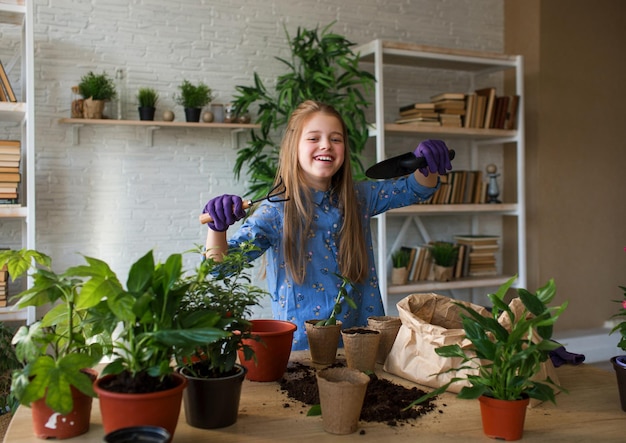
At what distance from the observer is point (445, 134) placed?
Result: 4613mm

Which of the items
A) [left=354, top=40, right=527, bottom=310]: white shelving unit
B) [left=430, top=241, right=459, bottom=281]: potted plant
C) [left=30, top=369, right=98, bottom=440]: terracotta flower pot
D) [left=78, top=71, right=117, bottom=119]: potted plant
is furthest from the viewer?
[left=430, top=241, right=459, bottom=281]: potted plant

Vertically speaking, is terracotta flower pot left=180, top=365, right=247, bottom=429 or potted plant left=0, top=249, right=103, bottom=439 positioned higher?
potted plant left=0, top=249, right=103, bottom=439

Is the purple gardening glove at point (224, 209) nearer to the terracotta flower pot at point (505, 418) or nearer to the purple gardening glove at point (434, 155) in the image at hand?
the purple gardening glove at point (434, 155)

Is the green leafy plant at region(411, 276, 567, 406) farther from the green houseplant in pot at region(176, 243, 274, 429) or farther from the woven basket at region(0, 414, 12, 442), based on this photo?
the woven basket at region(0, 414, 12, 442)

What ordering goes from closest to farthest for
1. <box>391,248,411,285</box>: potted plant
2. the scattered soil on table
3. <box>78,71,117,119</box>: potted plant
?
the scattered soil on table < <box>78,71,117,119</box>: potted plant < <box>391,248,411,285</box>: potted plant

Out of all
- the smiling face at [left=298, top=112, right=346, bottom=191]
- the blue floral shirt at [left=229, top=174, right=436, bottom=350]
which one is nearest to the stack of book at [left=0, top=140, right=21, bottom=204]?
the blue floral shirt at [left=229, top=174, right=436, bottom=350]

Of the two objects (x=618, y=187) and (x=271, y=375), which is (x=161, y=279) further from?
(x=618, y=187)

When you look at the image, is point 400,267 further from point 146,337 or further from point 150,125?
point 146,337

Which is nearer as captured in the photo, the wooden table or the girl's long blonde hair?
the wooden table

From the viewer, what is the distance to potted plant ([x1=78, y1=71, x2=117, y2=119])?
3715 millimetres

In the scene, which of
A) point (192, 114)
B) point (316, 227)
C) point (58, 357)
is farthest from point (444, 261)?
point (58, 357)

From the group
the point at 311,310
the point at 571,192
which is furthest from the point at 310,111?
the point at 571,192

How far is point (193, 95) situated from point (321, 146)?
79.1 inches

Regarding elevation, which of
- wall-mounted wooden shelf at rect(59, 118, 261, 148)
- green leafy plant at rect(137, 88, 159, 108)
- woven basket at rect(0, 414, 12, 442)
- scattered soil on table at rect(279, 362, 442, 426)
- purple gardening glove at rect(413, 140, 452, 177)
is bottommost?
woven basket at rect(0, 414, 12, 442)
